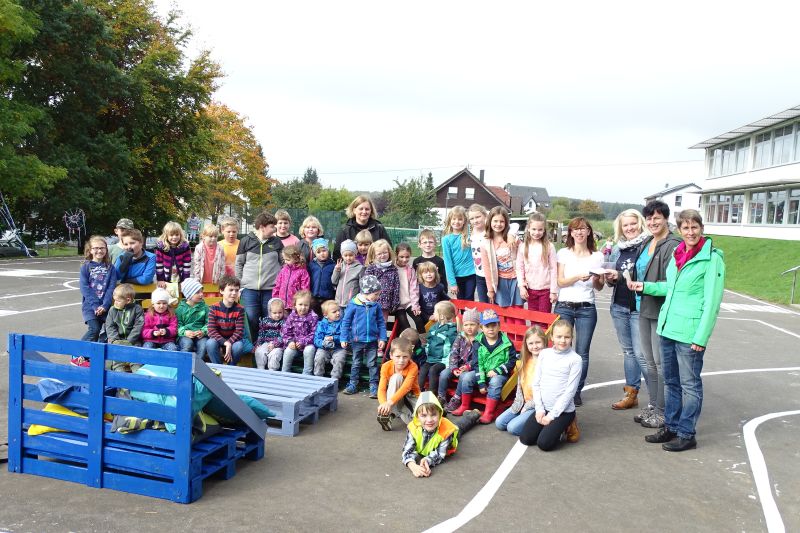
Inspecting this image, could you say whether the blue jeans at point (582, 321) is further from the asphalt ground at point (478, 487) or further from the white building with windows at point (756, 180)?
the white building with windows at point (756, 180)

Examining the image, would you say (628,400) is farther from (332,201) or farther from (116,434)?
(332,201)

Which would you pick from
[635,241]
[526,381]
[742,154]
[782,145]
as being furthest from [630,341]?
[742,154]

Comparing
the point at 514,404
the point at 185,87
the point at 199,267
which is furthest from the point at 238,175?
the point at 514,404

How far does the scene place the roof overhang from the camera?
1409 inches

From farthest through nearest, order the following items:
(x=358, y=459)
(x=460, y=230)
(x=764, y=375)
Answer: (x=764, y=375) → (x=460, y=230) → (x=358, y=459)

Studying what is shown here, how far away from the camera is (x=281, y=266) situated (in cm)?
836

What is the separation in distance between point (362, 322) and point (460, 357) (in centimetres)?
122

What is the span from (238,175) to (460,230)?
156 feet

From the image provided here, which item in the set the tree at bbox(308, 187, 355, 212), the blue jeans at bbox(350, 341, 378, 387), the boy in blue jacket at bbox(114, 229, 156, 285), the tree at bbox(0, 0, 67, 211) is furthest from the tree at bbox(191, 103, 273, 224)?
the blue jeans at bbox(350, 341, 378, 387)

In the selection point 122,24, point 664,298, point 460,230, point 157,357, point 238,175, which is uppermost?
point 122,24

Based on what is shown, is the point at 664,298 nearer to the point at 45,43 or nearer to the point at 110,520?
the point at 110,520

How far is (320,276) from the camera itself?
8133 mm

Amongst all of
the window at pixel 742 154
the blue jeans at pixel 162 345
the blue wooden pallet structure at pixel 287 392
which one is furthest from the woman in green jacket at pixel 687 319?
the window at pixel 742 154

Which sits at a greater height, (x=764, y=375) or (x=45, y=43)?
(x=45, y=43)
